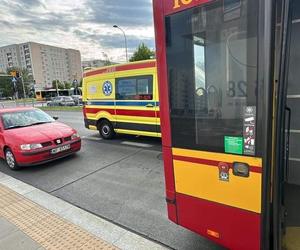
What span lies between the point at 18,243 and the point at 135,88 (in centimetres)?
519

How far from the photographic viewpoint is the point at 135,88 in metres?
7.40

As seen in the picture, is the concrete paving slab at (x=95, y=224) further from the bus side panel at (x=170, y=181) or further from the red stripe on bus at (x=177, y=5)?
the red stripe on bus at (x=177, y=5)

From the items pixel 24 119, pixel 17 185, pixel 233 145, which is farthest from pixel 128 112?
pixel 233 145

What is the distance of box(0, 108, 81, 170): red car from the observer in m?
5.74

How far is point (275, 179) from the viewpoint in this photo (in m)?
1.87

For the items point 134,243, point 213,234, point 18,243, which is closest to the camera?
point 213,234

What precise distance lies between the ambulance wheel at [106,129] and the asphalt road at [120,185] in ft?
2.62

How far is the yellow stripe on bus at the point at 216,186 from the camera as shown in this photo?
1.88m

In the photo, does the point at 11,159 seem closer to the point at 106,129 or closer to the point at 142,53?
the point at 106,129

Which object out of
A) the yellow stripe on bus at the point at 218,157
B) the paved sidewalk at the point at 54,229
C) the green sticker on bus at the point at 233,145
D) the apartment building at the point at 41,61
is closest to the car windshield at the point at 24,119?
the paved sidewalk at the point at 54,229

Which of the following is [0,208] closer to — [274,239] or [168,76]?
[168,76]

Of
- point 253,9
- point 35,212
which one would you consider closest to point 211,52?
point 253,9

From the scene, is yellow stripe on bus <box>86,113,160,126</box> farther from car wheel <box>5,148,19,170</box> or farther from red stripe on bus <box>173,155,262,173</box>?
red stripe on bus <box>173,155,262,173</box>

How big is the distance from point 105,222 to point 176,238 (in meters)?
1.10
